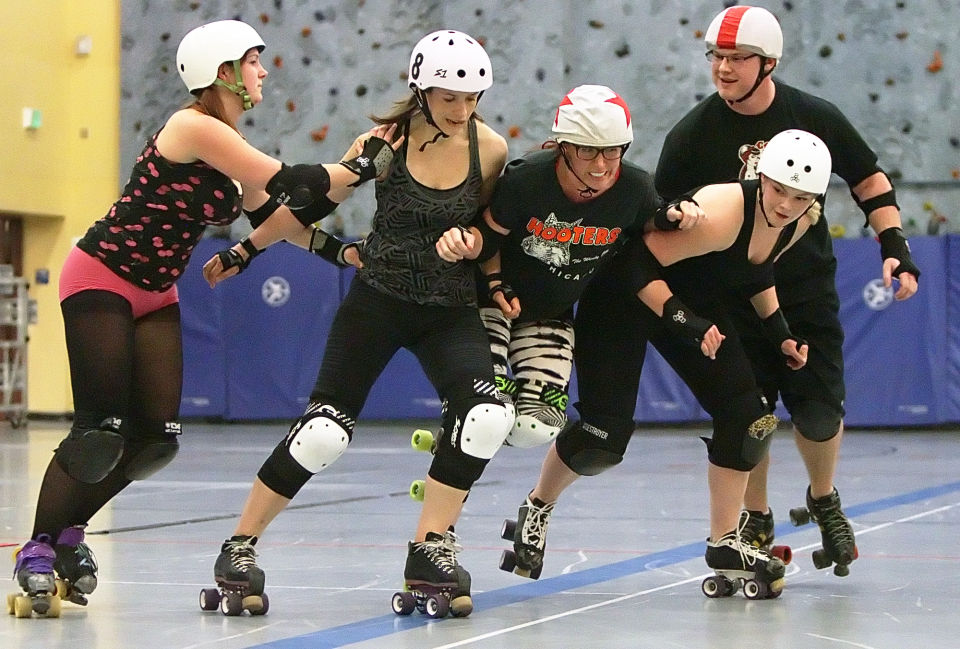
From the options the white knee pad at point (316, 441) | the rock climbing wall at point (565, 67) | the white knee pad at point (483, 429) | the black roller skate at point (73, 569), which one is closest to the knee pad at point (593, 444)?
the white knee pad at point (483, 429)

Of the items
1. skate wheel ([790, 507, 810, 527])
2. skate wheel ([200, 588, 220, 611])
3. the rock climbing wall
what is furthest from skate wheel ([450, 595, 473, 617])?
the rock climbing wall

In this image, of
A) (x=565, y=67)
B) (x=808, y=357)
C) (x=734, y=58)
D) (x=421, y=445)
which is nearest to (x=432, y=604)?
(x=421, y=445)

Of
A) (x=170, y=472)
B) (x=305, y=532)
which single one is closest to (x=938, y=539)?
(x=305, y=532)

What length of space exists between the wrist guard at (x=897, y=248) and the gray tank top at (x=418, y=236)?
4.33ft

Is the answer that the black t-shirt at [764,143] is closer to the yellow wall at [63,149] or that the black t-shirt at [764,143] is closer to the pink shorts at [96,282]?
the pink shorts at [96,282]

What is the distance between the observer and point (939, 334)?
11.9 meters

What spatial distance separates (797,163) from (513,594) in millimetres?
1414

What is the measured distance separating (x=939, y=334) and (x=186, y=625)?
9.69 meters

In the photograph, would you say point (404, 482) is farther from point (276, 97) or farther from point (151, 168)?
point (276, 97)

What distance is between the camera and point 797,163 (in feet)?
12.2

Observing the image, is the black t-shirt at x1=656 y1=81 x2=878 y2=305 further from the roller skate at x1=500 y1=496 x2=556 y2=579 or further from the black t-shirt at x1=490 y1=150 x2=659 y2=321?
the roller skate at x1=500 y1=496 x2=556 y2=579

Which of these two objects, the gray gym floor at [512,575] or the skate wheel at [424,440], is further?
the skate wheel at [424,440]

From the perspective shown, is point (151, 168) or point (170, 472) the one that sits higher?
point (151, 168)

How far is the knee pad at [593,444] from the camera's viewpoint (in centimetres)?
398
